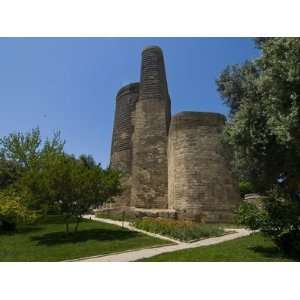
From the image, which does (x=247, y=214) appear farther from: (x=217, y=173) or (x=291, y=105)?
(x=217, y=173)

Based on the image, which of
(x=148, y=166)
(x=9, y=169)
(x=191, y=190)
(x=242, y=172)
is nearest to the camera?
(x=242, y=172)

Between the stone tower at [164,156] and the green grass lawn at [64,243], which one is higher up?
the stone tower at [164,156]

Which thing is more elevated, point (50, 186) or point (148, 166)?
point (148, 166)

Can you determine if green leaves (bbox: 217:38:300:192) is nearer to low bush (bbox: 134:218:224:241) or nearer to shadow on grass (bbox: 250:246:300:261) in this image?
shadow on grass (bbox: 250:246:300:261)

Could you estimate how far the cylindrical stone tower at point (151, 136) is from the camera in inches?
987

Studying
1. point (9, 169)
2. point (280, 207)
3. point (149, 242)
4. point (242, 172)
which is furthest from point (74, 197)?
point (9, 169)

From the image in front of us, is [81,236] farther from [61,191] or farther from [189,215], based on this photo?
[189,215]

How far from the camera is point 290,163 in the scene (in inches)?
430

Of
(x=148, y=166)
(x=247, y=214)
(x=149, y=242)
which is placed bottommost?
(x=149, y=242)

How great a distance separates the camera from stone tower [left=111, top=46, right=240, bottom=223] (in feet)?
72.2

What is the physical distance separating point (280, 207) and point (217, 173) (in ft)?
35.9

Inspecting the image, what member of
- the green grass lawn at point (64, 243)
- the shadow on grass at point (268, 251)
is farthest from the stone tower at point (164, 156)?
the shadow on grass at point (268, 251)

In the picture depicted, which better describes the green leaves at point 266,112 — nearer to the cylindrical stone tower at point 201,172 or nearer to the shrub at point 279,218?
the shrub at point 279,218

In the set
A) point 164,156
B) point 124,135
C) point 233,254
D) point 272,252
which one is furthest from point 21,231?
point 272,252
